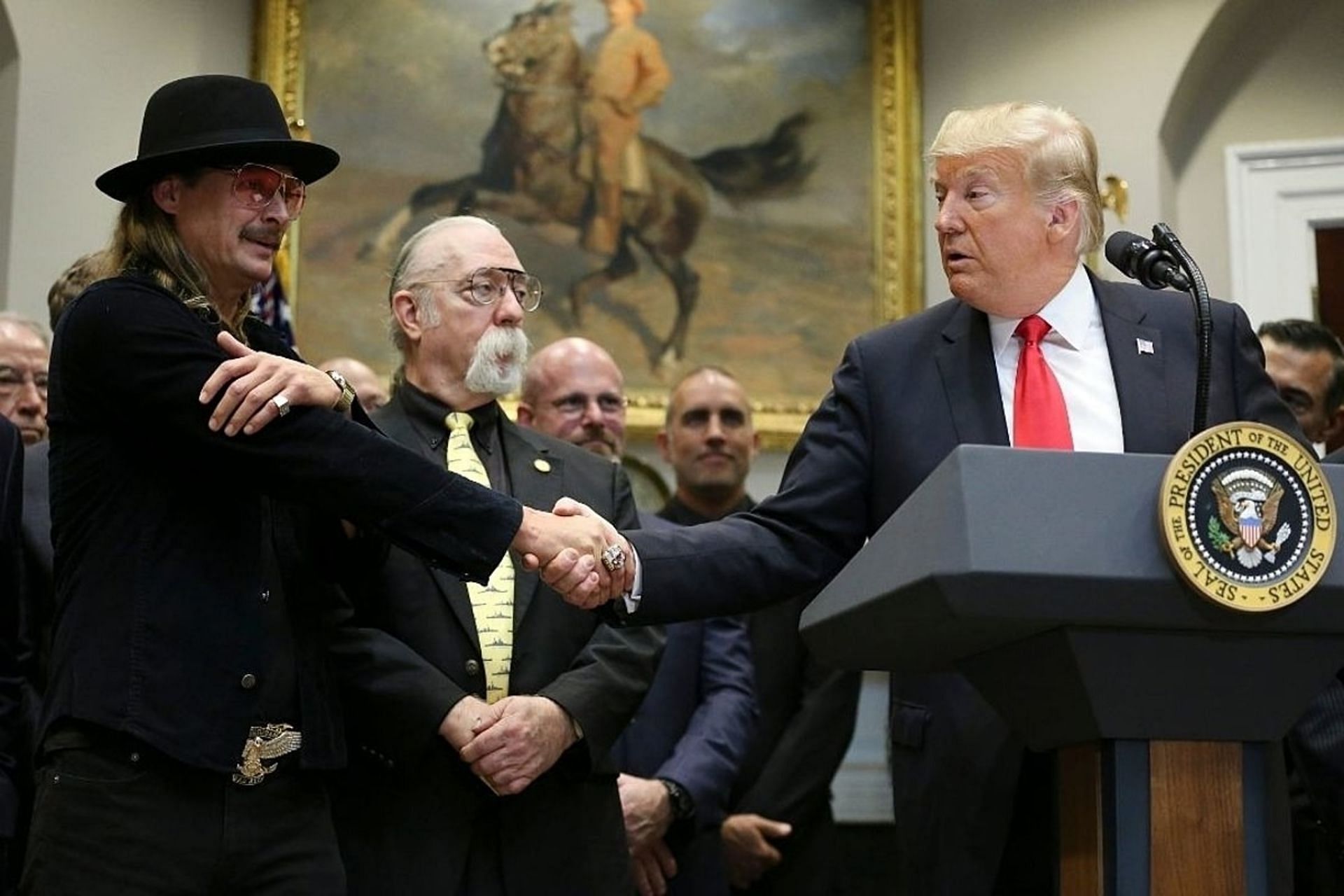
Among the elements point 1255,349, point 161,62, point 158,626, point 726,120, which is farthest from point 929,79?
point 158,626

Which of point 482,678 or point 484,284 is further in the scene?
point 484,284

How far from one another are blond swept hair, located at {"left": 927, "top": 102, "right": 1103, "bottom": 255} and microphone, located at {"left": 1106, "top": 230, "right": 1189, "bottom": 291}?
387 mm

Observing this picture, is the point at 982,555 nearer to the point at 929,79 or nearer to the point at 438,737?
the point at 438,737

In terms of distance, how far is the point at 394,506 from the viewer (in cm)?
281

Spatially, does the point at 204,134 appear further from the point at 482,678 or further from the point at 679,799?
the point at 679,799

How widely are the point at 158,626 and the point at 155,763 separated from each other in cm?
20

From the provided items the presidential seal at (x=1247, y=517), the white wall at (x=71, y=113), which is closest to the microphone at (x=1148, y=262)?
the presidential seal at (x=1247, y=517)

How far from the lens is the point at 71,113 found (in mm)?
6742

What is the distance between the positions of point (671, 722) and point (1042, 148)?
195 centimetres

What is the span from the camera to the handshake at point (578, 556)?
293cm

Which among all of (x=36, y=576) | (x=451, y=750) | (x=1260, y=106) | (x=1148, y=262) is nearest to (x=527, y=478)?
(x=451, y=750)

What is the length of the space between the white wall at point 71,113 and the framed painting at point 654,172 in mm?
503

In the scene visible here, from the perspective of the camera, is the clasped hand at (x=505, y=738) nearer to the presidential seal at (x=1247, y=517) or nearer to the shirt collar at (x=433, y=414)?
the shirt collar at (x=433, y=414)

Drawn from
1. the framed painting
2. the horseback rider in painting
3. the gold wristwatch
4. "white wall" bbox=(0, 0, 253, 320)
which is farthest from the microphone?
"white wall" bbox=(0, 0, 253, 320)
